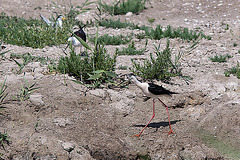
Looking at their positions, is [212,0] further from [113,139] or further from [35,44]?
[113,139]

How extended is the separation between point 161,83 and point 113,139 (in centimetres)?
162

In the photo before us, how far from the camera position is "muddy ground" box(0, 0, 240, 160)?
328 centimetres

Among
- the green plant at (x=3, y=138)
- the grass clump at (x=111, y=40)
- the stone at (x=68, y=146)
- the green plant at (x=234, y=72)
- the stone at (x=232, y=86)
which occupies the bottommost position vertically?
the stone at (x=68, y=146)

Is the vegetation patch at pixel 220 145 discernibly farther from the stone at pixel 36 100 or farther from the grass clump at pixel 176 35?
the grass clump at pixel 176 35

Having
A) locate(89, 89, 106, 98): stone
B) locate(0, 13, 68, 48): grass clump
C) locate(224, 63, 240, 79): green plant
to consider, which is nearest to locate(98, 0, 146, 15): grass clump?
locate(0, 13, 68, 48): grass clump

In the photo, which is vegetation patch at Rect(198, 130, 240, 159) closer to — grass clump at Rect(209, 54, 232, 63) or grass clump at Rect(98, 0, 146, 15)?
grass clump at Rect(209, 54, 232, 63)

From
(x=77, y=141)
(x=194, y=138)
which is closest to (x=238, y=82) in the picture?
(x=194, y=138)

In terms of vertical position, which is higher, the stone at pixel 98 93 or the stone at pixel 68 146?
the stone at pixel 98 93

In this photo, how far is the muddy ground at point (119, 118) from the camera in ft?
10.8

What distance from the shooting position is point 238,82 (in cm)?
462

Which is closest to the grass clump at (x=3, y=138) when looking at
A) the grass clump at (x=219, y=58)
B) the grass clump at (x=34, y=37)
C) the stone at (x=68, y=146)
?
the stone at (x=68, y=146)

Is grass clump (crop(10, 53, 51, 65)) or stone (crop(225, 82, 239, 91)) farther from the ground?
grass clump (crop(10, 53, 51, 65))

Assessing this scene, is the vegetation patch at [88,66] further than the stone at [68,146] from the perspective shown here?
Yes

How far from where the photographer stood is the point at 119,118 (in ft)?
13.2
